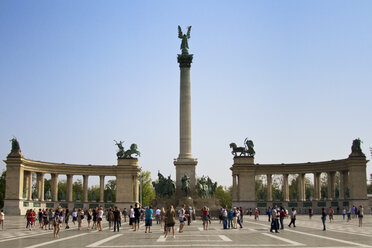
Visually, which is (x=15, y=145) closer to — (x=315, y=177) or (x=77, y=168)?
Result: (x=77, y=168)

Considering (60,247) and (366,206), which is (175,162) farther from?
(60,247)

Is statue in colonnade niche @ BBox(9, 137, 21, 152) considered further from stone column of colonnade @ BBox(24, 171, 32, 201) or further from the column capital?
the column capital

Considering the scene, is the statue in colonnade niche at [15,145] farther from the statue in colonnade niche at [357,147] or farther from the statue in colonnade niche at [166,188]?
the statue in colonnade niche at [357,147]

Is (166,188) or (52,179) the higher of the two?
(52,179)

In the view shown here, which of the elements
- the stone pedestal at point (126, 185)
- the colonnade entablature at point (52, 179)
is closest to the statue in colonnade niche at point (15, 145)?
the colonnade entablature at point (52, 179)

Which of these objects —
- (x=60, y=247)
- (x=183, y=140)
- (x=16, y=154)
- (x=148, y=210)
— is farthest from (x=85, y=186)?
(x=60, y=247)

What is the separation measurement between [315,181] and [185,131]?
120ft

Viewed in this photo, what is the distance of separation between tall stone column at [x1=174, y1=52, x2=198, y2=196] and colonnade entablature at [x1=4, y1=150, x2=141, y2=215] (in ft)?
97.6

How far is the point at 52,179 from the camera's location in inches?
4013

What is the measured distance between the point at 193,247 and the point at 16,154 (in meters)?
76.1

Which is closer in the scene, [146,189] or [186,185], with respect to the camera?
[186,185]

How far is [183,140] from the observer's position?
77500mm

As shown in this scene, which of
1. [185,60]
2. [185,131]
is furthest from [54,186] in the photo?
[185,60]

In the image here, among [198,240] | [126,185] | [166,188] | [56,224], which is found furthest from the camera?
[126,185]
